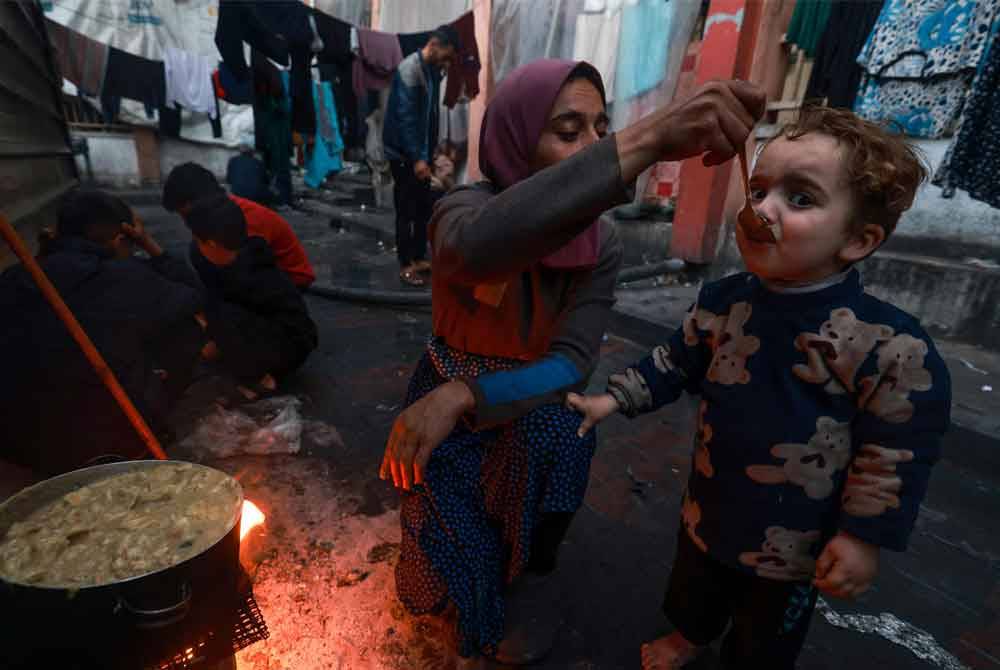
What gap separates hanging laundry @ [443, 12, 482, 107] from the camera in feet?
24.7

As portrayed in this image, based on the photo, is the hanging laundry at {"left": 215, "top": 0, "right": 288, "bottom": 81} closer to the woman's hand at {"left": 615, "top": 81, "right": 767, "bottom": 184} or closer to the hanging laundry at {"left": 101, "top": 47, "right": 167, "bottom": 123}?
the hanging laundry at {"left": 101, "top": 47, "right": 167, "bottom": 123}

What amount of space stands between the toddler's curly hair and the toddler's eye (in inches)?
3.5

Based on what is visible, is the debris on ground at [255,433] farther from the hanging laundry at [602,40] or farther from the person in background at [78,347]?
the hanging laundry at [602,40]

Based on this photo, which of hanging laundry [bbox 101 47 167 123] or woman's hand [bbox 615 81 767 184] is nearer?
woman's hand [bbox 615 81 767 184]

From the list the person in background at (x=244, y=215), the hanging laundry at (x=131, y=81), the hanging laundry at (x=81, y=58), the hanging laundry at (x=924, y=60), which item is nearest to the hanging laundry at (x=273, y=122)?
the hanging laundry at (x=131, y=81)

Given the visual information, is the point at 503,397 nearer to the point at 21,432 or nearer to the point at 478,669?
the point at 478,669

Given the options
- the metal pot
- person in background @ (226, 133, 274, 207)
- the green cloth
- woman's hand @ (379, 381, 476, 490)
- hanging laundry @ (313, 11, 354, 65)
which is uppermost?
hanging laundry @ (313, 11, 354, 65)

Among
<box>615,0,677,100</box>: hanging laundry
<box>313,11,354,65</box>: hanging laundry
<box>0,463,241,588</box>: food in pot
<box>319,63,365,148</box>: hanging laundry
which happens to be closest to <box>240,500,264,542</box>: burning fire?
Answer: <box>0,463,241,588</box>: food in pot

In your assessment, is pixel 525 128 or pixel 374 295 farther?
pixel 374 295

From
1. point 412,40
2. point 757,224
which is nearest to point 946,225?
point 757,224

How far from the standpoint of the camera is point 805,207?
1.21 m

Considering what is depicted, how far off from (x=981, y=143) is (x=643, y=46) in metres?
3.42

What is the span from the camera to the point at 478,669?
1.64 meters

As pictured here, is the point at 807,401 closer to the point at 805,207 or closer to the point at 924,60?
the point at 805,207
